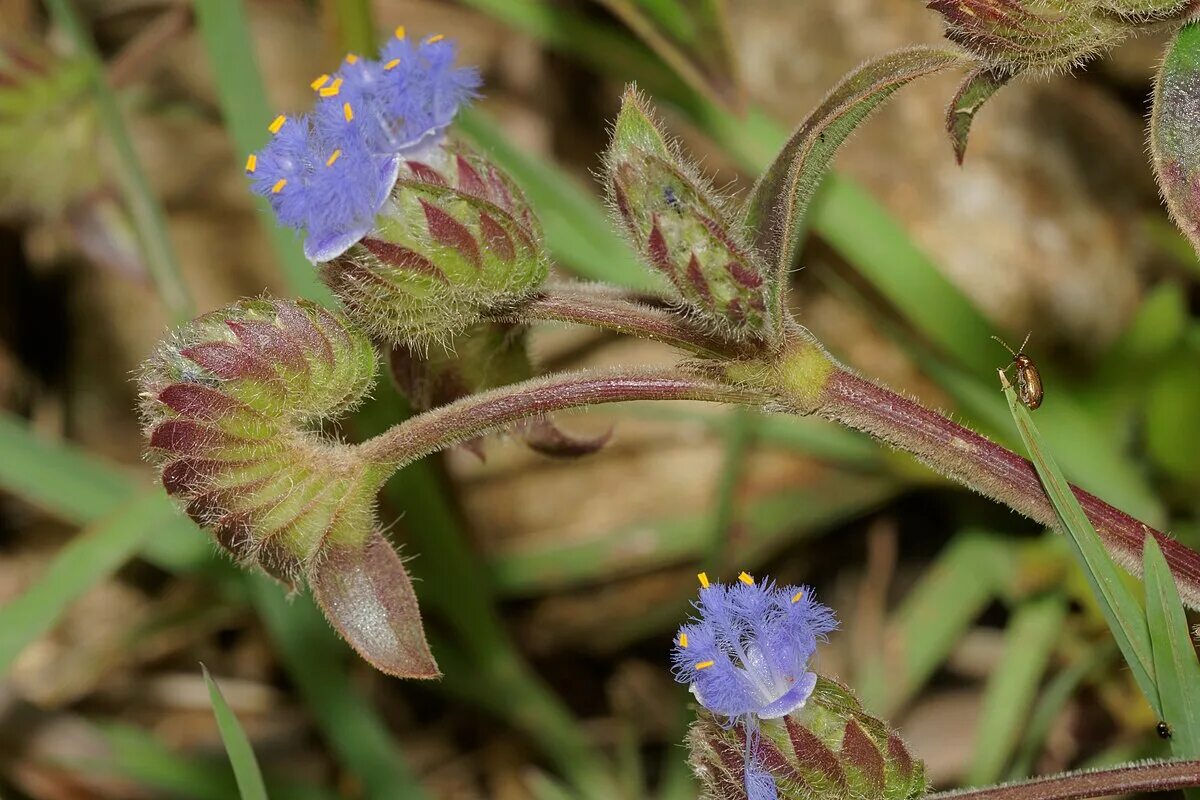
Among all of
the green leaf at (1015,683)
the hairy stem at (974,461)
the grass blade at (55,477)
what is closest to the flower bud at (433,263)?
the hairy stem at (974,461)

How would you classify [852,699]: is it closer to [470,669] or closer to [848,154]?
[470,669]

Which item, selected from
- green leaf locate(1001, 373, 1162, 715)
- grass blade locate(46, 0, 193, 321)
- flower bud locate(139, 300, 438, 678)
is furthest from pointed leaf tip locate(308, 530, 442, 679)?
grass blade locate(46, 0, 193, 321)

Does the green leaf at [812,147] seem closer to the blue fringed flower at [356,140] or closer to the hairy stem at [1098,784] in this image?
the blue fringed flower at [356,140]

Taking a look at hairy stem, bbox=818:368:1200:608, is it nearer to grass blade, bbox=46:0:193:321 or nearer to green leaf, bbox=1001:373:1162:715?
green leaf, bbox=1001:373:1162:715

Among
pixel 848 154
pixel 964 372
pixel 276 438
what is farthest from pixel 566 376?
pixel 848 154

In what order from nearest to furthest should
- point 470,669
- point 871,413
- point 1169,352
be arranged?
point 871,413 < point 1169,352 < point 470,669

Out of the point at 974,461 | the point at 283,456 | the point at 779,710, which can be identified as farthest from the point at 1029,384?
the point at 283,456
